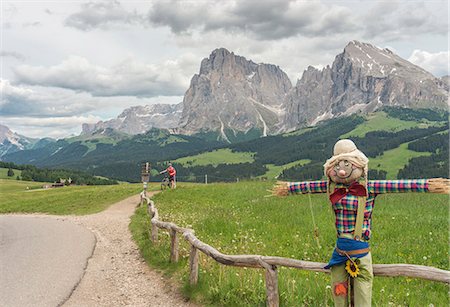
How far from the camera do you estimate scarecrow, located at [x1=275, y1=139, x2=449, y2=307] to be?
7.19m

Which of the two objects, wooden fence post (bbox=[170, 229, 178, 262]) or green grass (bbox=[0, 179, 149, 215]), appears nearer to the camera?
wooden fence post (bbox=[170, 229, 178, 262])

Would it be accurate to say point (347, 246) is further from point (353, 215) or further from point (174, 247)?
point (174, 247)

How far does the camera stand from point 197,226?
63.5ft

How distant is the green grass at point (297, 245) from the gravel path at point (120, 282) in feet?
1.66

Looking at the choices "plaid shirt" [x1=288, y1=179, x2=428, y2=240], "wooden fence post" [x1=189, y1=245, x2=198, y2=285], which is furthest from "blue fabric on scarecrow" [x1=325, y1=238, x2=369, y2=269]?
"wooden fence post" [x1=189, y1=245, x2=198, y2=285]

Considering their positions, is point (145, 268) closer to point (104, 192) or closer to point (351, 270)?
point (351, 270)

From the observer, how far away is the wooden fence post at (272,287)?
8.81 m

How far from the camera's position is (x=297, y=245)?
1434 centimetres

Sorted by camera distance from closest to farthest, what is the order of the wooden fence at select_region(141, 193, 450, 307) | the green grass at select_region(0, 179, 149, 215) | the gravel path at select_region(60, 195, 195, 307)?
the wooden fence at select_region(141, 193, 450, 307) < the gravel path at select_region(60, 195, 195, 307) < the green grass at select_region(0, 179, 149, 215)

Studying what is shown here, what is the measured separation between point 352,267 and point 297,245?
7.20 meters

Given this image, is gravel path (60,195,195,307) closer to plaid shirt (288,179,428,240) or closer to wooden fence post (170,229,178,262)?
wooden fence post (170,229,178,262)

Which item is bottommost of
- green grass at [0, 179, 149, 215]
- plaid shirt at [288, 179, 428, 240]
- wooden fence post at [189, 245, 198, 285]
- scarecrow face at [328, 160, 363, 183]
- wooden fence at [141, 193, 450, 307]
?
green grass at [0, 179, 149, 215]

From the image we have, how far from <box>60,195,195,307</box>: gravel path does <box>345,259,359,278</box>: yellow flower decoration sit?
542 cm

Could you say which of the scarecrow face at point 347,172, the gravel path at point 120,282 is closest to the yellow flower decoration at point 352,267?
the scarecrow face at point 347,172
